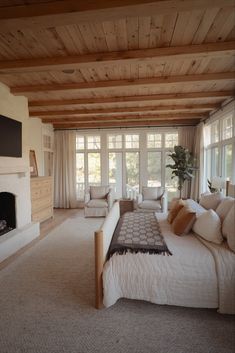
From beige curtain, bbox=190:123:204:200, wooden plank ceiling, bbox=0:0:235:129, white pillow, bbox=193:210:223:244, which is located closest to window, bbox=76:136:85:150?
wooden plank ceiling, bbox=0:0:235:129

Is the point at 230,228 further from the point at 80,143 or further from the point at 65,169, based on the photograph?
the point at 80,143

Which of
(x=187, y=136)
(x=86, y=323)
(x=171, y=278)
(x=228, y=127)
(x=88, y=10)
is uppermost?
(x=88, y=10)

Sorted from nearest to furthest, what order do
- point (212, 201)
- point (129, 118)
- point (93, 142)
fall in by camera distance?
point (212, 201) < point (129, 118) < point (93, 142)

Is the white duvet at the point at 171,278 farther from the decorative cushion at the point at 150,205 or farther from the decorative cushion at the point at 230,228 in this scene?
the decorative cushion at the point at 150,205

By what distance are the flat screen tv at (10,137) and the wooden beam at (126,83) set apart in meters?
0.57

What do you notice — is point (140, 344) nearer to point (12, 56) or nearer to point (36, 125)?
point (12, 56)

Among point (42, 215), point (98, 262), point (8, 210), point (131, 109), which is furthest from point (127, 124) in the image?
point (98, 262)

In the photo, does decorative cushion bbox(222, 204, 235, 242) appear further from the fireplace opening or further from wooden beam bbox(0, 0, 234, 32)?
the fireplace opening

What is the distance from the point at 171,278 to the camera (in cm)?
182

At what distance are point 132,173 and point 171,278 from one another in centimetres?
487

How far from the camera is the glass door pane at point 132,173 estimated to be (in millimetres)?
6566

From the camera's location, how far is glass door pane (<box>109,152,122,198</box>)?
6.62 metres

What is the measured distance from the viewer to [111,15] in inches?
68.4

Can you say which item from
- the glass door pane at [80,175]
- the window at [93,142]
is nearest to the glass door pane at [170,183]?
the window at [93,142]
